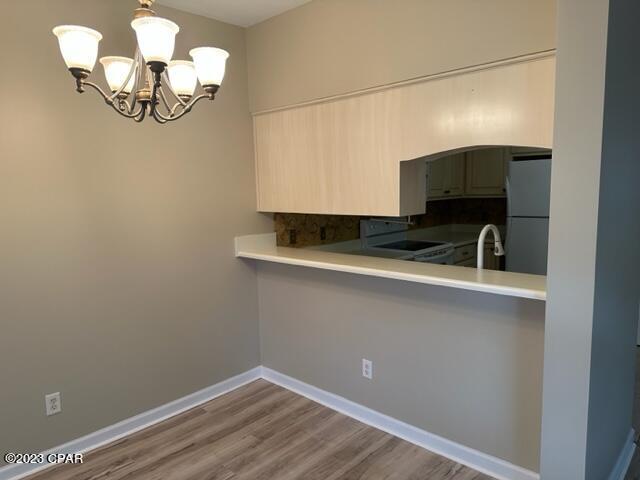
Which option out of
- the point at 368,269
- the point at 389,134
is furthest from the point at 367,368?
the point at 389,134

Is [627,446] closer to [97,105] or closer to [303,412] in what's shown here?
[303,412]

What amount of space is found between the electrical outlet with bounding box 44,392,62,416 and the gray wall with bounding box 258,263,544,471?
142cm

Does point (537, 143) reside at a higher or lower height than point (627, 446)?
higher

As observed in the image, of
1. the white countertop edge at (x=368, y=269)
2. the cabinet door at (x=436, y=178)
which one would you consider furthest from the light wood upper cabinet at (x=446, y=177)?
the white countertop edge at (x=368, y=269)

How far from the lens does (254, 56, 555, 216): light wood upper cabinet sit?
1896mm

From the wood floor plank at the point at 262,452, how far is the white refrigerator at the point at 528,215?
2025 mm

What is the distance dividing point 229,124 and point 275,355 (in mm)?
1712

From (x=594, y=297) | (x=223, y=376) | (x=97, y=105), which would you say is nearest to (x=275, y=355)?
(x=223, y=376)

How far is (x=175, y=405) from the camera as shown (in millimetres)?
2936

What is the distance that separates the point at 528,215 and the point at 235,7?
109 inches

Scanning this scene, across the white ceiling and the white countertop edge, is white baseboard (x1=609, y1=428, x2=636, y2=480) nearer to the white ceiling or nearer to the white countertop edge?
the white countertop edge

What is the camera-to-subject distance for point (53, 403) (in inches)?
94.6

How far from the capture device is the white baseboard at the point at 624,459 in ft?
7.16

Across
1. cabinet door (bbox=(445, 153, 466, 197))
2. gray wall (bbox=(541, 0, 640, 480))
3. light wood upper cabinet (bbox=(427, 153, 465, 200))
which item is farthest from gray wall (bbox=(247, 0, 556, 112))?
cabinet door (bbox=(445, 153, 466, 197))
